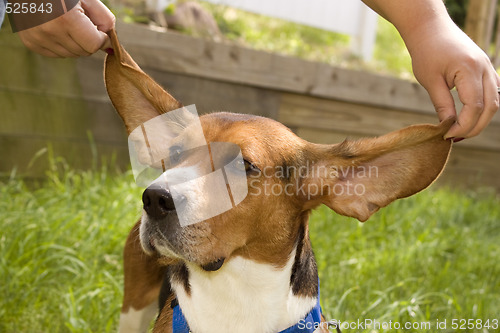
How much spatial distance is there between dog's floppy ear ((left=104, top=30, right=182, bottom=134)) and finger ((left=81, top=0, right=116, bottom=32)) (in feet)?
0.16

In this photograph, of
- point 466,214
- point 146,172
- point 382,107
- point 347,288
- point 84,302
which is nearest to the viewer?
point 146,172

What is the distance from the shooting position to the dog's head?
227 cm

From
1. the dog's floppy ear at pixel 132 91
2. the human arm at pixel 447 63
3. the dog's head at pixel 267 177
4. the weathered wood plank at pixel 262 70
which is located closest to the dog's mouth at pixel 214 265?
the dog's head at pixel 267 177

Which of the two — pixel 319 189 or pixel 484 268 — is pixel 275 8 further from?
pixel 319 189

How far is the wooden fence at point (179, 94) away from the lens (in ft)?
16.4

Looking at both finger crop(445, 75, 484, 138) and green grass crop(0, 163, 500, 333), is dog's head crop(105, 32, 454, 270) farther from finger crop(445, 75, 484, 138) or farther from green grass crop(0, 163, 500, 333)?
green grass crop(0, 163, 500, 333)

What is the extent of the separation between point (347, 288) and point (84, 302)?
5.72ft

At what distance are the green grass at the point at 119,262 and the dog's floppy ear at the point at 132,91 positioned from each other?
127 centimetres

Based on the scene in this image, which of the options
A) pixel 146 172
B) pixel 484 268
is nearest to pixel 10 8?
pixel 146 172

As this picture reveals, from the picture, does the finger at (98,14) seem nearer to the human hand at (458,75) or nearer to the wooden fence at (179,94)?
the human hand at (458,75)

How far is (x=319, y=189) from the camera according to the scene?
8.65 ft

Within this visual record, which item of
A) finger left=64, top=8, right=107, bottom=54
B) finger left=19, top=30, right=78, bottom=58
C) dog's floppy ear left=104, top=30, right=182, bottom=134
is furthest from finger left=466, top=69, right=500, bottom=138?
finger left=19, top=30, right=78, bottom=58

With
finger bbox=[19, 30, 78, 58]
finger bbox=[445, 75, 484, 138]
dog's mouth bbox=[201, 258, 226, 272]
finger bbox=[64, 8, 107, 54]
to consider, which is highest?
finger bbox=[445, 75, 484, 138]

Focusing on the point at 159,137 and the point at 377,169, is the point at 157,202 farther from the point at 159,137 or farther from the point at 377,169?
the point at 377,169
